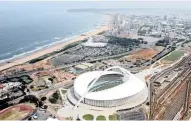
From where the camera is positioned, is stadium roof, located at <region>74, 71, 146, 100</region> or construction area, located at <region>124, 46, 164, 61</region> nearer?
stadium roof, located at <region>74, 71, 146, 100</region>

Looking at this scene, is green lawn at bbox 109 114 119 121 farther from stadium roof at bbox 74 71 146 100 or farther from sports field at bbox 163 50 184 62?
sports field at bbox 163 50 184 62

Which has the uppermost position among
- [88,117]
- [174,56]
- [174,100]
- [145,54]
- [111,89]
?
[111,89]

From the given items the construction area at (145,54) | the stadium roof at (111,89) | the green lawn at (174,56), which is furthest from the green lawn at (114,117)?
the green lawn at (174,56)

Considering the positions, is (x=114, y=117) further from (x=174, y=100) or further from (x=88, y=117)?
(x=174, y=100)

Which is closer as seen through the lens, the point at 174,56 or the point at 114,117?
the point at 114,117

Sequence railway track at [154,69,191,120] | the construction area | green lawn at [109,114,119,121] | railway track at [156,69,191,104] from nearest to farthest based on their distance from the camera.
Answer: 1. green lawn at [109,114,119,121]
2. railway track at [154,69,191,120]
3. railway track at [156,69,191,104]
4. the construction area

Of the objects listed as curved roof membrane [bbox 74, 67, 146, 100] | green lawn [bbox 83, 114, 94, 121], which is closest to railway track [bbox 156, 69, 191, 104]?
curved roof membrane [bbox 74, 67, 146, 100]

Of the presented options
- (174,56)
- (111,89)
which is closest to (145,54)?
(174,56)

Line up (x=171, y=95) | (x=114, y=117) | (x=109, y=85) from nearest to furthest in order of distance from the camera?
(x=114, y=117) → (x=109, y=85) → (x=171, y=95)

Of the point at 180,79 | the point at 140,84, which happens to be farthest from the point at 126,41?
the point at 140,84

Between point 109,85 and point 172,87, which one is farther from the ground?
point 109,85
